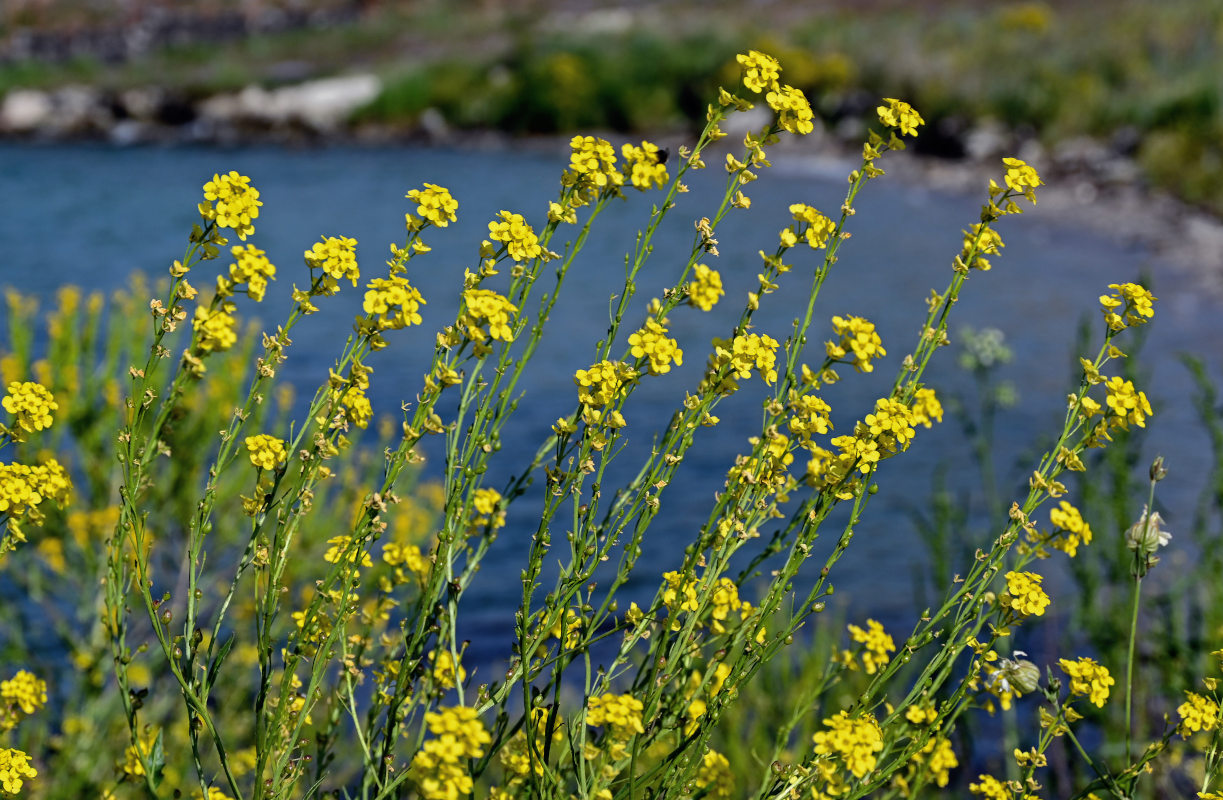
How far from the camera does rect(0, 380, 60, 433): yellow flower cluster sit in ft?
5.81

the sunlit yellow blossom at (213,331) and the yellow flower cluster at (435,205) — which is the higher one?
the yellow flower cluster at (435,205)

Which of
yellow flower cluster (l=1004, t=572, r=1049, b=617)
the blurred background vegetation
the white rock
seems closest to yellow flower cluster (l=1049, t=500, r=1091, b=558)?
yellow flower cluster (l=1004, t=572, r=1049, b=617)

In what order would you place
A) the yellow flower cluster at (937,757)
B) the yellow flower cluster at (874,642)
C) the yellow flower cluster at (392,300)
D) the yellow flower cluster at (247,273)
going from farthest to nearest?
1. the yellow flower cluster at (874,642)
2. the yellow flower cluster at (937,757)
3. the yellow flower cluster at (392,300)
4. the yellow flower cluster at (247,273)

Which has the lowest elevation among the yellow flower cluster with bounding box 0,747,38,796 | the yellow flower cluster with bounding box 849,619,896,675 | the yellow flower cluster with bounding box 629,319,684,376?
the yellow flower cluster with bounding box 849,619,896,675

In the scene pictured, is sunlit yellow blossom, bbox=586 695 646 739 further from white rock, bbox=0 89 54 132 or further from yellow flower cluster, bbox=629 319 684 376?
white rock, bbox=0 89 54 132

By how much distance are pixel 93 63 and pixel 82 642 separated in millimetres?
28998

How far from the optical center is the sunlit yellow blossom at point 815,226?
6.13 feet

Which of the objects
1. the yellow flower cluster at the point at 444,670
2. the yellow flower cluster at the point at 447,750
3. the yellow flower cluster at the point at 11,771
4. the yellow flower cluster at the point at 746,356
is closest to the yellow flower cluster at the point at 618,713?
the yellow flower cluster at the point at 447,750

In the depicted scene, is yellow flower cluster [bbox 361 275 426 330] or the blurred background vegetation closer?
yellow flower cluster [bbox 361 275 426 330]

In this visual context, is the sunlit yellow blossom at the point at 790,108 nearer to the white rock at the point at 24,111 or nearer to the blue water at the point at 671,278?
the blue water at the point at 671,278

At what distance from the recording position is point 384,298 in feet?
5.45

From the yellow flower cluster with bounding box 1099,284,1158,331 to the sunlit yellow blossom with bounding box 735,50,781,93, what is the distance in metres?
0.63

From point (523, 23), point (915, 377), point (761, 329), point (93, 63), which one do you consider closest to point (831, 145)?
point (761, 329)

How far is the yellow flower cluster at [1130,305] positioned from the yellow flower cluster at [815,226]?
45 cm
